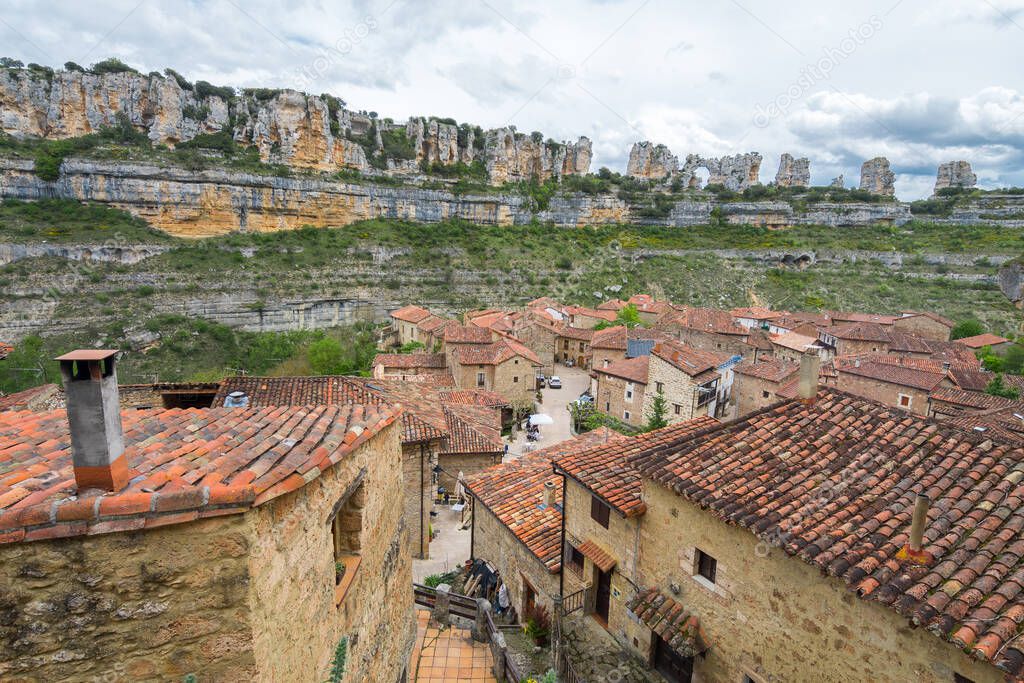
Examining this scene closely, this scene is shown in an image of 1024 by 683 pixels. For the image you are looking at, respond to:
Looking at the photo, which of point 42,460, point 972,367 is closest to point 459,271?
point 972,367

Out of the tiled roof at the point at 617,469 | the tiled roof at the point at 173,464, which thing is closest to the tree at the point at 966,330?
the tiled roof at the point at 617,469

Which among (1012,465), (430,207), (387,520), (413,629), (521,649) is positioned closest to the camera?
(387,520)

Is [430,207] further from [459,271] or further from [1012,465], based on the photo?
[1012,465]

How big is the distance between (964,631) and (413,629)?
650 cm

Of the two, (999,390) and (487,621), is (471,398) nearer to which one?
(487,621)

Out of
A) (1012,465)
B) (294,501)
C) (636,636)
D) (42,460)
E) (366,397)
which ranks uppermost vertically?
(42,460)

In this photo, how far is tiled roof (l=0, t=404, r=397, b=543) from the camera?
8.89ft

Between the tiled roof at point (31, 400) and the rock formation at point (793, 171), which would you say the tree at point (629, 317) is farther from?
the rock formation at point (793, 171)

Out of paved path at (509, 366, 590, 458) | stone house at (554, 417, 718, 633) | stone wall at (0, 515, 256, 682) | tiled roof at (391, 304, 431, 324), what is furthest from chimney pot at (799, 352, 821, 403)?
tiled roof at (391, 304, 431, 324)

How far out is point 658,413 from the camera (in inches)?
1060

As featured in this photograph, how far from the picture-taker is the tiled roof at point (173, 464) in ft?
8.89

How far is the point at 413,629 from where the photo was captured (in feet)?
23.5

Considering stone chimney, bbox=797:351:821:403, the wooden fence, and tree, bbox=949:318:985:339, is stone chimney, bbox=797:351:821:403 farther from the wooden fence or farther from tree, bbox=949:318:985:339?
tree, bbox=949:318:985:339

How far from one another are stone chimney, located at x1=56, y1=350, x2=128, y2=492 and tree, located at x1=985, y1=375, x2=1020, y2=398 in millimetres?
39194
